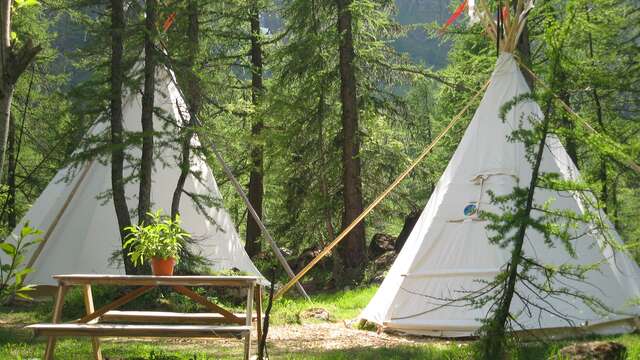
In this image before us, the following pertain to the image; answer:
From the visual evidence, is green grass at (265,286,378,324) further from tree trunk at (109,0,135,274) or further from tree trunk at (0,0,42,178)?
tree trunk at (0,0,42,178)

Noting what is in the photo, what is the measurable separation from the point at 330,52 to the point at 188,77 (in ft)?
18.5

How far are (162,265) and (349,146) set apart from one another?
978 cm

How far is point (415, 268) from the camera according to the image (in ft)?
27.4

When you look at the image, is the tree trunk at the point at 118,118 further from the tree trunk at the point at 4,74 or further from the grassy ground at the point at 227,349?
the tree trunk at the point at 4,74

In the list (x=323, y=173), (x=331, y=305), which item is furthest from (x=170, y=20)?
(x=331, y=305)

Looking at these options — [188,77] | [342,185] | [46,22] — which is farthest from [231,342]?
[46,22]

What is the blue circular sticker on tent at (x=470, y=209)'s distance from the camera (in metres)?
8.43

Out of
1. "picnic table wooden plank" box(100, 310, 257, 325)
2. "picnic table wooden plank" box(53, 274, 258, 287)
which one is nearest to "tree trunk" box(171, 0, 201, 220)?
"picnic table wooden plank" box(100, 310, 257, 325)

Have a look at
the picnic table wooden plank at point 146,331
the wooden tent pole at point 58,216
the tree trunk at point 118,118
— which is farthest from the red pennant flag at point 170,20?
the picnic table wooden plank at point 146,331

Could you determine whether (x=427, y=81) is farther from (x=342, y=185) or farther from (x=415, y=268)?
(x=415, y=268)

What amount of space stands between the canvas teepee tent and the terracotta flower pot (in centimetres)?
298

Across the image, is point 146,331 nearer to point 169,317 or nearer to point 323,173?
point 169,317

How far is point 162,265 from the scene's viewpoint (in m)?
5.64

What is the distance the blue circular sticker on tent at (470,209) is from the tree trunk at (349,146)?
651 cm
